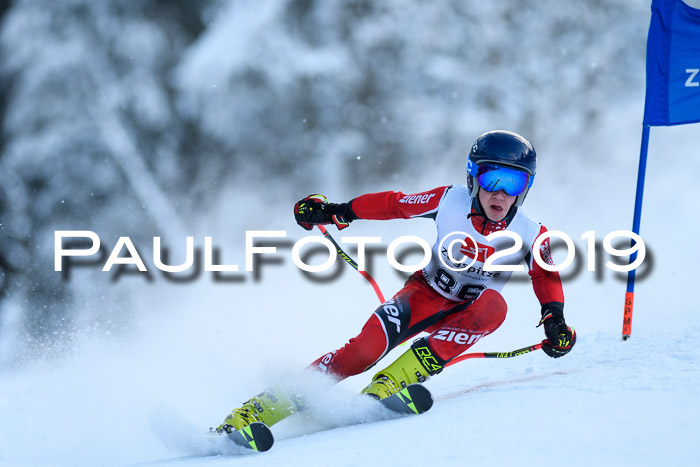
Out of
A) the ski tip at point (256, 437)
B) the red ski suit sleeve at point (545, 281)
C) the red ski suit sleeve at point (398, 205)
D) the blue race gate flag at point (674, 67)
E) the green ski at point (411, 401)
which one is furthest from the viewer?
the blue race gate flag at point (674, 67)

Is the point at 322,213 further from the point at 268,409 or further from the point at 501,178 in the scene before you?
the point at 268,409

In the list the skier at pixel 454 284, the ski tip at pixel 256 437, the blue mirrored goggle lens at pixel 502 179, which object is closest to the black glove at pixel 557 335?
the skier at pixel 454 284

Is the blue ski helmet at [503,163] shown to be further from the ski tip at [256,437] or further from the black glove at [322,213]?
the ski tip at [256,437]

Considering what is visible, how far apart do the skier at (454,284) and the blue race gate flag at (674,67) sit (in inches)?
A: 63.6

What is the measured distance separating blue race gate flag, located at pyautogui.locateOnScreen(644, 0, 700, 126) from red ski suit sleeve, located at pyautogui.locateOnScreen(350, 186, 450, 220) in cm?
183

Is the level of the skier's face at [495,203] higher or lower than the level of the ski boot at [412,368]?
higher

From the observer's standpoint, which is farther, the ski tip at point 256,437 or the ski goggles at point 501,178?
the ski goggles at point 501,178

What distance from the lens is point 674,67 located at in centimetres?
449

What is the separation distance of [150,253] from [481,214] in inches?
404

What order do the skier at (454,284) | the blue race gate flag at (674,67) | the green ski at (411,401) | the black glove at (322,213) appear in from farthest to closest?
the blue race gate flag at (674,67) < the black glove at (322,213) < the skier at (454,284) < the green ski at (411,401)

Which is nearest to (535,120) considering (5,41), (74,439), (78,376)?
(5,41)

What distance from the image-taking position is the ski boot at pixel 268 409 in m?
3.03

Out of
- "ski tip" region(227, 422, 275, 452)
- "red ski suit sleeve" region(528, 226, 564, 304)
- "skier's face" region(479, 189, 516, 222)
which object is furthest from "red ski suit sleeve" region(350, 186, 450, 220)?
"ski tip" region(227, 422, 275, 452)

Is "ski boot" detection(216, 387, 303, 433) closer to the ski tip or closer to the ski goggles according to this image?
the ski tip
